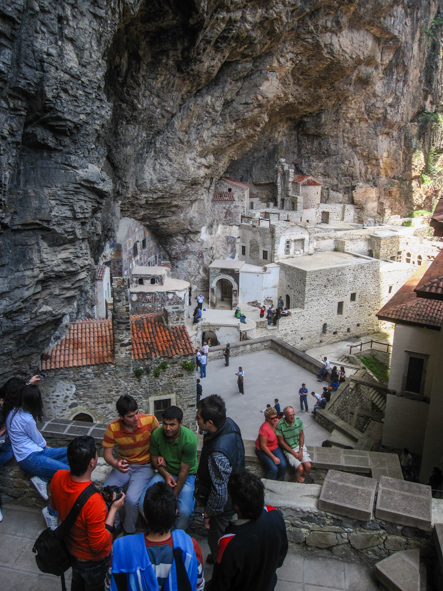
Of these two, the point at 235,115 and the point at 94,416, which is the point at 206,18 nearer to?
the point at 235,115

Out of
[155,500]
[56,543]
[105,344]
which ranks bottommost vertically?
[105,344]

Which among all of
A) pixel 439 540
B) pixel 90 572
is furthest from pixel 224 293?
pixel 90 572

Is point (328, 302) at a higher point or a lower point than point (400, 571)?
lower

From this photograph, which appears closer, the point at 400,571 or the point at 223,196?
the point at 400,571

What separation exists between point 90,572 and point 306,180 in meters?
33.5

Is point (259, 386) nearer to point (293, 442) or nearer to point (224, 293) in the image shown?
point (293, 442)

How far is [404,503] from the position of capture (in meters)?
4.44

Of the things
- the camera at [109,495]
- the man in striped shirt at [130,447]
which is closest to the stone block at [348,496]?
the man in striped shirt at [130,447]

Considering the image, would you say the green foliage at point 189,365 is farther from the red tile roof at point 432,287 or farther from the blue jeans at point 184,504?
the blue jeans at point 184,504

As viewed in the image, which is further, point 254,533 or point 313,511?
point 313,511

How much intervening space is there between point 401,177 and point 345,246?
12.2 meters

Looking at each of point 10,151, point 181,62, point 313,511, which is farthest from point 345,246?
point 313,511

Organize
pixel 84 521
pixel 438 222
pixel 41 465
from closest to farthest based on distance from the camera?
1. pixel 84 521
2. pixel 41 465
3. pixel 438 222

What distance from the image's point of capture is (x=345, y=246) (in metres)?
30.8
